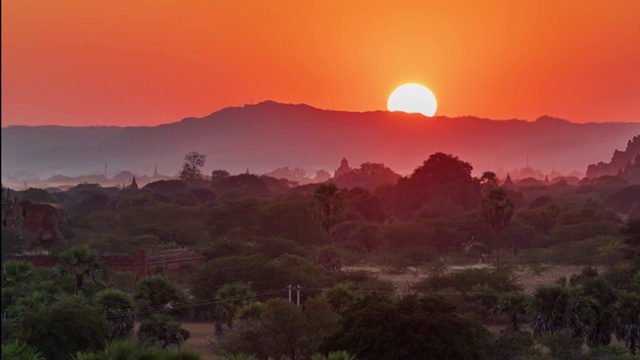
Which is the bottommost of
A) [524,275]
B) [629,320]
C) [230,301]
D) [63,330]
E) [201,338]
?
[201,338]

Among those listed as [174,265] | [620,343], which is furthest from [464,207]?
[620,343]

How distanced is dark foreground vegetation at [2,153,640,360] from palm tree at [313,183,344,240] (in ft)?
0.62

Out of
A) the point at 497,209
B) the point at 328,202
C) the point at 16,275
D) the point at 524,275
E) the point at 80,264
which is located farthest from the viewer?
the point at 328,202

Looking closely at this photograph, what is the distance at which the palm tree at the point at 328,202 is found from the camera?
74.6 metres

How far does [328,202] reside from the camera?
2938 inches

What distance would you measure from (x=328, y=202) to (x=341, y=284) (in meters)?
33.1

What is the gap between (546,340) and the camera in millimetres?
30422

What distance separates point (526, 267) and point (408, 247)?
47.6ft

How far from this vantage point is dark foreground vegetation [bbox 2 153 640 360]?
29984mm

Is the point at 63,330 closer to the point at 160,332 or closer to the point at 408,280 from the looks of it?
the point at 160,332

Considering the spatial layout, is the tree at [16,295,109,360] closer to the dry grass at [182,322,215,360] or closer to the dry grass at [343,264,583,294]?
the dry grass at [182,322,215,360]

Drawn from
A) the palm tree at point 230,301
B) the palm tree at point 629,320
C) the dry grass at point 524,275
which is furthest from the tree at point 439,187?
the palm tree at point 629,320

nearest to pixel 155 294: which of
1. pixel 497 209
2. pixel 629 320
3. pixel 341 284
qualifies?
pixel 341 284

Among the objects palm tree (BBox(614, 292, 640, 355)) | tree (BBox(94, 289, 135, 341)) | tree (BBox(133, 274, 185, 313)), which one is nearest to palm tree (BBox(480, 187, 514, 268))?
palm tree (BBox(614, 292, 640, 355))
